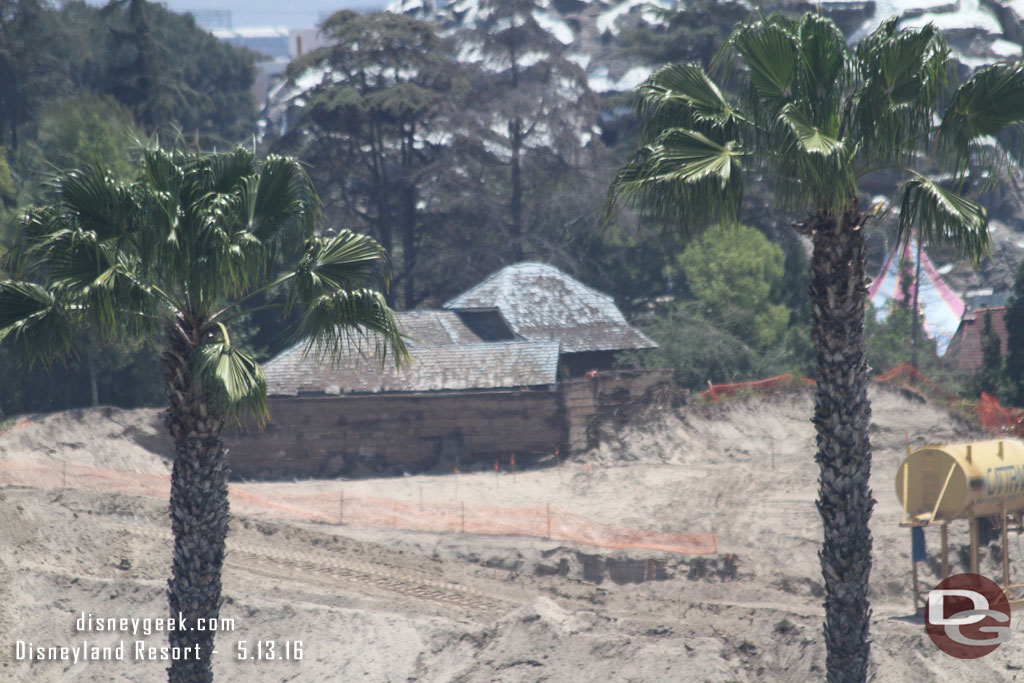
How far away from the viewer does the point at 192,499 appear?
10.9 metres

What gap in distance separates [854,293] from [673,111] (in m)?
2.56

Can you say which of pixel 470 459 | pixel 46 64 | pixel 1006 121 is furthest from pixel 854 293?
pixel 46 64

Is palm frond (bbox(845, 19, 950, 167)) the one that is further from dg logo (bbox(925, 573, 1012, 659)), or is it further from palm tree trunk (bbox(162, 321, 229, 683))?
dg logo (bbox(925, 573, 1012, 659))

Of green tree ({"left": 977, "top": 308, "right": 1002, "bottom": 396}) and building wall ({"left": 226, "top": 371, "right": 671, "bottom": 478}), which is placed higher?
green tree ({"left": 977, "top": 308, "right": 1002, "bottom": 396})

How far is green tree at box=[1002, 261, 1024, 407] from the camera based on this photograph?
33094 mm

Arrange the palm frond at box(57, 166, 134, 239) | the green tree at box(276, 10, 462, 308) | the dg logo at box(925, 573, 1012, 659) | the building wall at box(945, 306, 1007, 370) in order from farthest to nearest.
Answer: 1. the green tree at box(276, 10, 462, 308)
2. the building wall at box(945, 306, 1007, 370)
3. the dg logo at box(925, 573, 1012, 659)
4. the palm frond at box(57, 166, 134, 239)

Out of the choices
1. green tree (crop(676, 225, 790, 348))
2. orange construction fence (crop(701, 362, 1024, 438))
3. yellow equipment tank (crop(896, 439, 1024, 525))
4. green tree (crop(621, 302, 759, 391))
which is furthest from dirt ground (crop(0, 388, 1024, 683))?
green tree (crop(676, 225, 790, 348))

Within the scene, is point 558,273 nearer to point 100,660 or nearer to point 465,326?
point 465,326

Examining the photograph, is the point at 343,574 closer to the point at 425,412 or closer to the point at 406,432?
the point at 406,432

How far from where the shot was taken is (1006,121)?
10023 mm

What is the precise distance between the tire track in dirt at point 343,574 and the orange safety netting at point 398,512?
2908 mm

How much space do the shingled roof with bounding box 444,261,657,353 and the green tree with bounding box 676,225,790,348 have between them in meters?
6.01

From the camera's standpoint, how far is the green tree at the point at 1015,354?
33094mm

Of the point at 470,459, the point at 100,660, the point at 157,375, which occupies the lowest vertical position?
the point at 100,660
